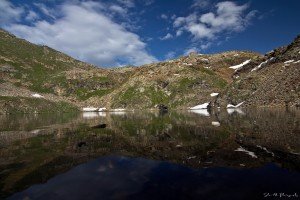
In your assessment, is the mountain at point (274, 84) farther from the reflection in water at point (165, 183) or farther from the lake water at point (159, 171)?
the reflection in water at point (165, 183)

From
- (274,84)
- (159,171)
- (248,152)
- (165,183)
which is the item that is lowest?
(165,183)

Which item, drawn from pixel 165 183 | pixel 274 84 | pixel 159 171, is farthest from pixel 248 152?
pixel 274 84

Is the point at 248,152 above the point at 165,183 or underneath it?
above

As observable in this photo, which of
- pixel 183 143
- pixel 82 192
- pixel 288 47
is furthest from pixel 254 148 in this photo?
pixel 288 47

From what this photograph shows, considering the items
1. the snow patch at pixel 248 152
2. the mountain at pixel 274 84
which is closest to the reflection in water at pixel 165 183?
the snow patch at pixel 248 152

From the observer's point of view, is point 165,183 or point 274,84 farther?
point 274,84

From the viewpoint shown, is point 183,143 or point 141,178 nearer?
point 141,178

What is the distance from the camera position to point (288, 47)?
7662 inches

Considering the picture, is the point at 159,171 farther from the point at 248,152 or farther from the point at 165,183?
the point at 248,152

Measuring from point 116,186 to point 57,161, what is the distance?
11.6m

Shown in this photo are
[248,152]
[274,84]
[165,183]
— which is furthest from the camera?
[274,84]

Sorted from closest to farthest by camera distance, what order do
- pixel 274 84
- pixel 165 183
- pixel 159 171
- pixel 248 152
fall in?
1. pixel 165 183
2. pixel 159 171
3. pixel 248 152
4. pixel 274 84

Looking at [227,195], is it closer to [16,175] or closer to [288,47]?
[16,175]

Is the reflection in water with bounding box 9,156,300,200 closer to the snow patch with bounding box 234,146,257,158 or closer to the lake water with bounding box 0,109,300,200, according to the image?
the lake water with bounding box 0,109,300,200
